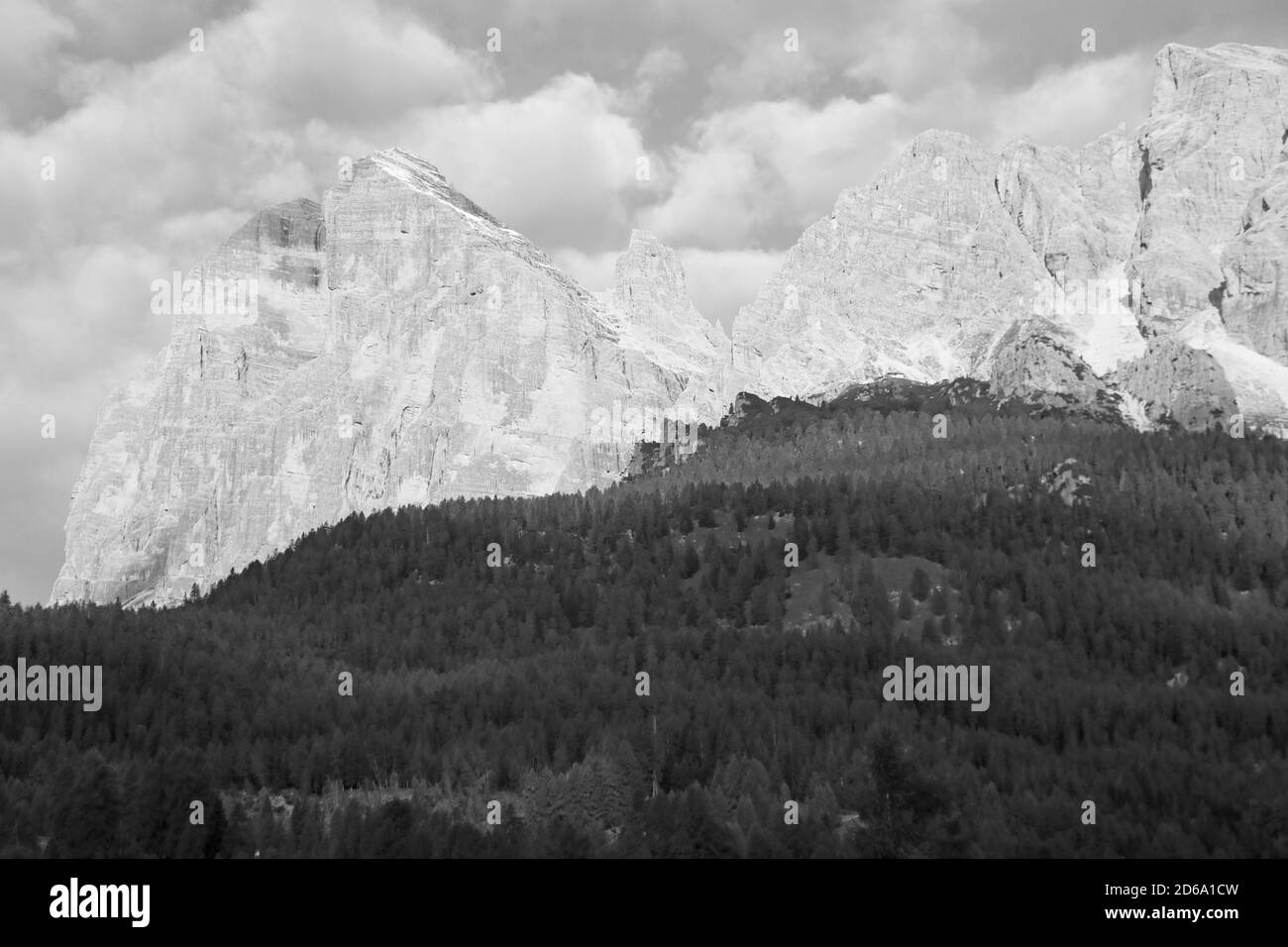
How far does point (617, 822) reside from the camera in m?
128

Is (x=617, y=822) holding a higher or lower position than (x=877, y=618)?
lower

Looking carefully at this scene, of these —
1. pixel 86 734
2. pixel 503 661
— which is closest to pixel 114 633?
pixel 86 734

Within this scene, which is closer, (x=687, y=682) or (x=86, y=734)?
(x=86, y=734)
